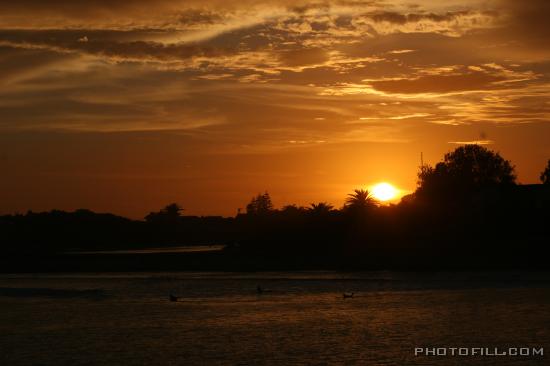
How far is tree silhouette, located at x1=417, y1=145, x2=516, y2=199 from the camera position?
14438cm

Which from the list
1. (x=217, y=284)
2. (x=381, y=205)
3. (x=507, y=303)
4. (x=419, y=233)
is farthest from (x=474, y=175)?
(x=507, y=303)

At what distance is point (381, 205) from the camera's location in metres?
125

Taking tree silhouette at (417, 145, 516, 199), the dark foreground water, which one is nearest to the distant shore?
the dark foreground water

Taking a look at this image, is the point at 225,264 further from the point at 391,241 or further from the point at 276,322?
the point at 276,322

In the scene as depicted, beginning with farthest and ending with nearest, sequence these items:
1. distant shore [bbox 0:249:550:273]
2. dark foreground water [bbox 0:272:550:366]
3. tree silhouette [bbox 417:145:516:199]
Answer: tree silhouette [bbox 417:145:516:199], distant shore [bbox 0:249:550:273], dark foreground water [bbox 0:272:550:366]

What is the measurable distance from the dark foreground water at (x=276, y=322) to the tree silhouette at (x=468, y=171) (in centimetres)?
7149

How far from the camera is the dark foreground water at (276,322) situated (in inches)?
1358

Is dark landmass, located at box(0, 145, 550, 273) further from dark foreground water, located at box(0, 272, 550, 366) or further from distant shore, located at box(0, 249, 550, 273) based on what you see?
dark foreground water, located at box(0, 272, 550, 366)

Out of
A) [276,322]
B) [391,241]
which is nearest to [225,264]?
[391,241]

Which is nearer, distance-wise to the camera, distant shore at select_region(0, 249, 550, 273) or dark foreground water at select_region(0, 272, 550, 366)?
→ dark foreground water at select_region(0, 272, 550, 366)

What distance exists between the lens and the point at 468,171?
155 metres

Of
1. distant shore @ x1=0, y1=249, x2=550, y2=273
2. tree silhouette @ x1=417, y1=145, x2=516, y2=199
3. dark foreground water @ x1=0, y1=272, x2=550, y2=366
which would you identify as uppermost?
tree silhouette @ x1=417, y1=145, x2=516, y2=199

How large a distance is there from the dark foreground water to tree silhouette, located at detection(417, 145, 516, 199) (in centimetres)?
7149

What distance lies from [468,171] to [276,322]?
382 ft
